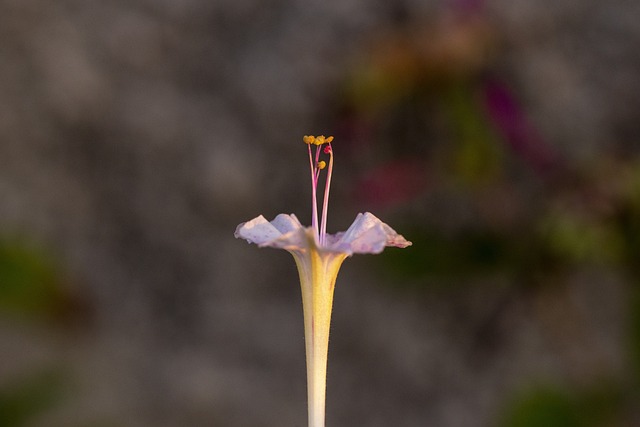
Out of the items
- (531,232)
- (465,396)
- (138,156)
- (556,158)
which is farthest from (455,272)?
(138,156)

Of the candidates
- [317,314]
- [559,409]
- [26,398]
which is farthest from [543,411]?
[26,398]

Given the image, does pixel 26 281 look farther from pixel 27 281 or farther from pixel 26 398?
pixel 26 398

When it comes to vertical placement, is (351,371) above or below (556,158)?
below

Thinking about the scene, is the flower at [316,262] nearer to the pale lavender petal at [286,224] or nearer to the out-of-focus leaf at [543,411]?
the pale lavender petal at [286,224]

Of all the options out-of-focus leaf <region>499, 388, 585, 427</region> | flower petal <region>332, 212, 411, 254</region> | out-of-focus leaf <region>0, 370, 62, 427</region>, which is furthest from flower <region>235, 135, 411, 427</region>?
out-of-focus leaf <region>0, 370, 62, 427</region>

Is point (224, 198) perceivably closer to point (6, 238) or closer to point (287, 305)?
point (287, 305)

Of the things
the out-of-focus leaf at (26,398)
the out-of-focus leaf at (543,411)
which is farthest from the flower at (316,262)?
the out-of-focus leaf at (26,398)

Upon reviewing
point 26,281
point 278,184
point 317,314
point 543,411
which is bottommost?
point 317,314
